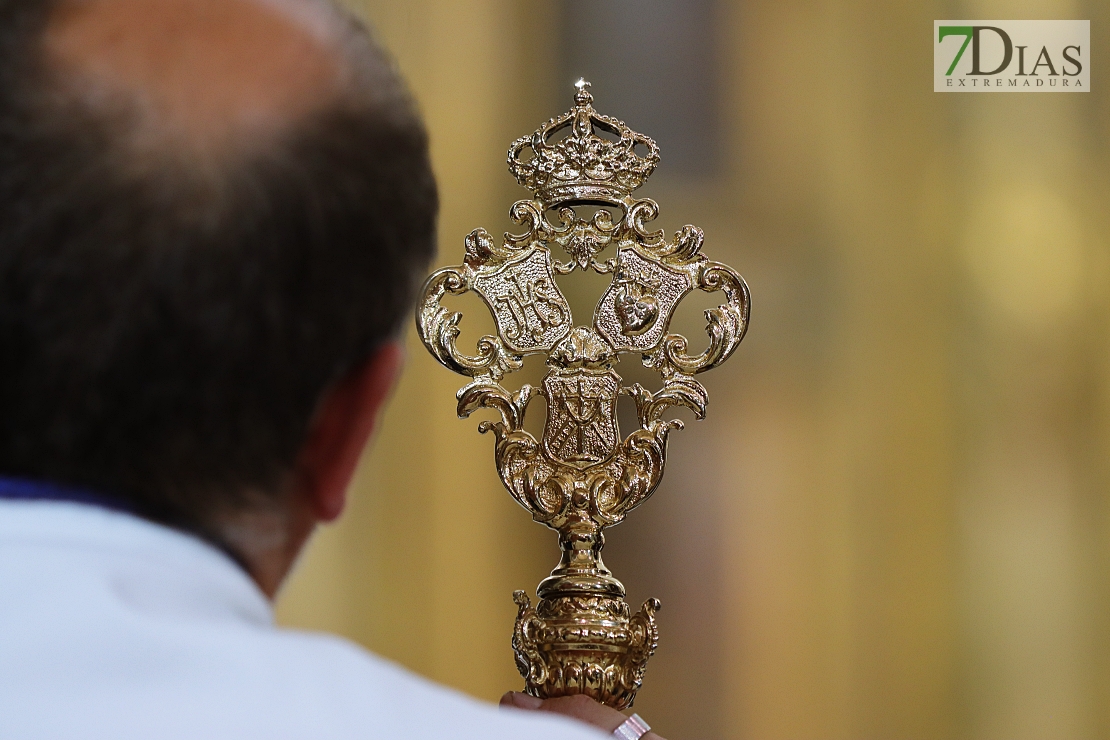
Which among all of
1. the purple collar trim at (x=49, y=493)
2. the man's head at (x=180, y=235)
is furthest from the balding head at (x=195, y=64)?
the purple collar trim at (x=49, y=493)

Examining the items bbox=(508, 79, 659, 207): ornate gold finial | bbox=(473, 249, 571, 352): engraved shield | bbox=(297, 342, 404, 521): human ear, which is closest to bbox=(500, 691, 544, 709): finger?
bbox=(473, 249, 571, 352): engraved shield

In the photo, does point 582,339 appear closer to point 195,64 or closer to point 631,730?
point 631,730

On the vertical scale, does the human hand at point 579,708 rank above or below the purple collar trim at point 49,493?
below

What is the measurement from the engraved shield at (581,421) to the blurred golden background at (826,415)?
30 cm

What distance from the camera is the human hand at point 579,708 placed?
1.15m

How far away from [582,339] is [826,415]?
42 centimetres

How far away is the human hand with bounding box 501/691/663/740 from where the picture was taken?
115cm

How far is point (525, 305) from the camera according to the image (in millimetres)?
1271

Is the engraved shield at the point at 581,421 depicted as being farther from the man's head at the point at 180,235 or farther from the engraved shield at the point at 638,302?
the man's head at the point at 180,235

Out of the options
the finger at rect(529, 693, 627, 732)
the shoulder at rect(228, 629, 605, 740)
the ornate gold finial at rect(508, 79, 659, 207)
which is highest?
the ornate gold finial at rect(508, 79, 659, 207)

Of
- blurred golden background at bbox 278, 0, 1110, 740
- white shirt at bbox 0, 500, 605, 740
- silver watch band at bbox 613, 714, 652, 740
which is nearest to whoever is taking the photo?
white shirt at bbox 0, 500, 605, 740

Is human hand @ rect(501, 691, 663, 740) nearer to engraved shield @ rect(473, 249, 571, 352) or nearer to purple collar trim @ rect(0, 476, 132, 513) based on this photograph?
engraved shield @ rect(473, 249, 571, 352)

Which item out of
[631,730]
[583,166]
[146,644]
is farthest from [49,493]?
[583,166]

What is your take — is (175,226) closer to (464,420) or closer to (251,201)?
(251,201)
